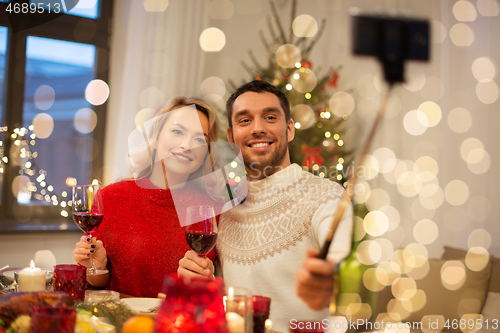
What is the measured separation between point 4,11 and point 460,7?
3438 mm

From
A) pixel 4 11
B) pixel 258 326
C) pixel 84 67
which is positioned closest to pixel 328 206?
pixel 258 326

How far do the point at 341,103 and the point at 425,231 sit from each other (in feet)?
4.18

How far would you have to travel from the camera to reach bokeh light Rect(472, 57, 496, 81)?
Result: 2824mm

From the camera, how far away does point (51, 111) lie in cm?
294

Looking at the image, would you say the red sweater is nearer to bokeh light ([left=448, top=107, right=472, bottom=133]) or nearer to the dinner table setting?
→ the dinner table setting

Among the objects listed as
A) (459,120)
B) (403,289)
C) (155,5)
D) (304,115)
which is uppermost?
(155,5)

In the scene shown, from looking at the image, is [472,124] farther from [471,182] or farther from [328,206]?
[328,206]

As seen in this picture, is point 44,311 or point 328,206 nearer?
point 44,311

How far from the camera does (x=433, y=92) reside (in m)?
3.15

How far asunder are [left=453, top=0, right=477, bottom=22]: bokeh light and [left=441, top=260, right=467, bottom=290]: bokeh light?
192 centimetres

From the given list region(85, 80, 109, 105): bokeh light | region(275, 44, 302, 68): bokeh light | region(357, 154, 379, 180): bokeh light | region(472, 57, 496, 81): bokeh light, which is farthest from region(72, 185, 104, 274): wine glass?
region(472, 57, 496, 81): bokeh light

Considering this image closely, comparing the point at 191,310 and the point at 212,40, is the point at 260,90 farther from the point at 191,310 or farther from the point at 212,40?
the point at 212,40

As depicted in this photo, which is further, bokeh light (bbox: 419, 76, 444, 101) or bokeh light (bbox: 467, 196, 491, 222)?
bokeh light (bbox: 419, 76, 444, 101)

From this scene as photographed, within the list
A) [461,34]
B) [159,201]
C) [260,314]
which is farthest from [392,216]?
[260,314]
